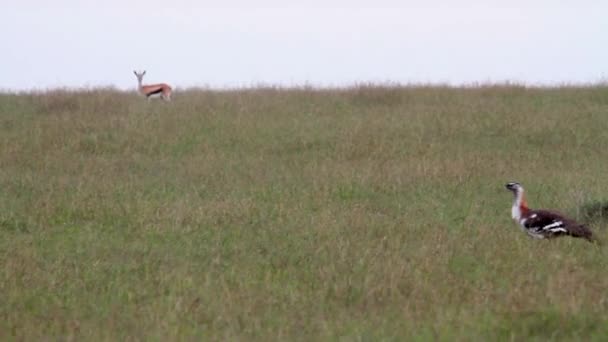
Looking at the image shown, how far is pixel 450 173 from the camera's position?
15.2 metres

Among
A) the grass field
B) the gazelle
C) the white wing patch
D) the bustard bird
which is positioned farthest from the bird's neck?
the gazelle

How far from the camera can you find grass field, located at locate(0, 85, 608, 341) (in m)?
7.24

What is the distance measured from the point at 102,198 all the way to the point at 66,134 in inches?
260

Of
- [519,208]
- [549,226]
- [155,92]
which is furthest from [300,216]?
[155,92]

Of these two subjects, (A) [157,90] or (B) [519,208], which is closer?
(B) [519,208]

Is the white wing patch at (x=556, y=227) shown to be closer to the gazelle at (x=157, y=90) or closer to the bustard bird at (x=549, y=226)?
the bustard bird at (x=549, y=226)

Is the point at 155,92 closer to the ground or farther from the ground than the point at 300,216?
farther from the ground

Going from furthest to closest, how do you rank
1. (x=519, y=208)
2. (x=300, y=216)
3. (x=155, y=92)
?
1. (x=155, y=92)
2. (x=300, y=216)
3. (x=519, y=208)

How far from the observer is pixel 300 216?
38.6 ft

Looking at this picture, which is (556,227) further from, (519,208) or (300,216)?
(300,216)

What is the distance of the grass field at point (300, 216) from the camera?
7238 mm

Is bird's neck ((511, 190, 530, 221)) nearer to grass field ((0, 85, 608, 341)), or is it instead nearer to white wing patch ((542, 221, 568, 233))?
grass field ((0, 85, 608, 341))

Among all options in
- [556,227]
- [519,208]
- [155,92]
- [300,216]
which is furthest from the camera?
[155,92]

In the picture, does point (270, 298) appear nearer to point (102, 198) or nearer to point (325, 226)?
point (325, 226)
